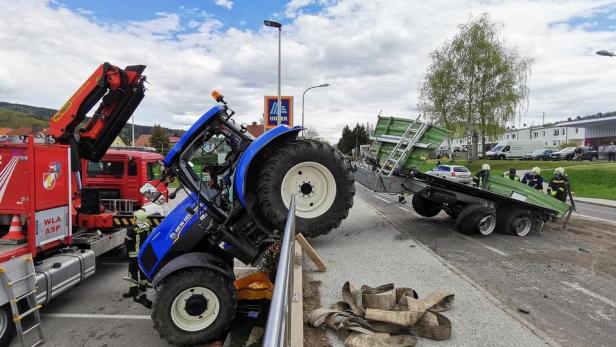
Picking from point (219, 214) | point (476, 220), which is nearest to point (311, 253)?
point (219, 214)

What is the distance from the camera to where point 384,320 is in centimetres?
397

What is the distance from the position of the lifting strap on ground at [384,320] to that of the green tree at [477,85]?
37.4 meters

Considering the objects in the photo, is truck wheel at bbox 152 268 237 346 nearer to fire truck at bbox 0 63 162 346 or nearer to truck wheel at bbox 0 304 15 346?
fire truck at bbox 0 63 162 346

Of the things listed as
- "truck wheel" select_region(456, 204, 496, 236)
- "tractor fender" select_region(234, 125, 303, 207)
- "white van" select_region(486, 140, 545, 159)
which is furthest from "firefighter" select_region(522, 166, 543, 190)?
"white van" select_region(486, 140, 545, 159)

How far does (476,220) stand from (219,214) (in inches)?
270

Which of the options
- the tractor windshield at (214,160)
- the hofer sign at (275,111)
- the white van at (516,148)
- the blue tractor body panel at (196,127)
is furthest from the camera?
the white van at (516,148)

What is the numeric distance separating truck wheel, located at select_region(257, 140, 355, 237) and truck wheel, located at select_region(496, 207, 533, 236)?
6.36 meters

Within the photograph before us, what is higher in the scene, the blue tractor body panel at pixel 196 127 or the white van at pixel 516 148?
the white van at pixel 516 148

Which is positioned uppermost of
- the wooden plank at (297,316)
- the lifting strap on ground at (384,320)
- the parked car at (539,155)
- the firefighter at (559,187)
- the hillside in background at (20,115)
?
the hillside in background at (20,115)

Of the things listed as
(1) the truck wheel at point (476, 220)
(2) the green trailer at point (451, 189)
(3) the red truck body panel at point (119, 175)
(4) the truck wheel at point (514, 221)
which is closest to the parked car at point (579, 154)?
(2) the green trailer at point (451, 189)

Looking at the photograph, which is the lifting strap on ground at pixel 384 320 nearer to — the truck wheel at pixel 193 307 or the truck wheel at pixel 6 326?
the truck wheel at pixel 193 307

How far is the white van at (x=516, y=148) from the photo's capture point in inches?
2015

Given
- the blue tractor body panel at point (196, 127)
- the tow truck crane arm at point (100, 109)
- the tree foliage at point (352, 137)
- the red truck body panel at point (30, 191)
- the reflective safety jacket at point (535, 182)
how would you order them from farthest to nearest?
1. the tree foliage at point (352, 137)
2. the reflective safety jacket at point (535, 182)
3. the tow truck crane arm at point (100, 109)
4. the red truck body panel at point (30, 191)
5. the blue tractor body panel at point (196, 127)

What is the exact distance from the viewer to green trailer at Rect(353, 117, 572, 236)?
950 centimetres
